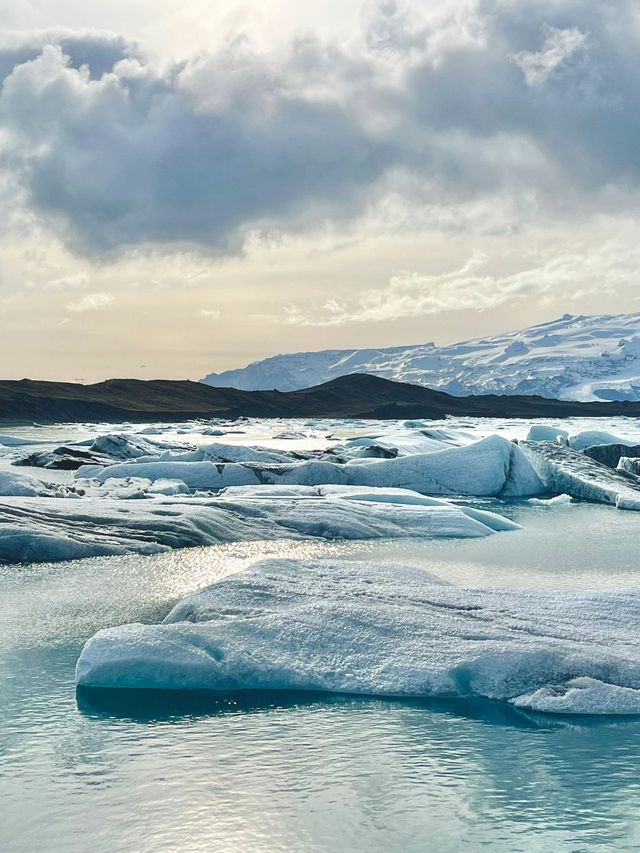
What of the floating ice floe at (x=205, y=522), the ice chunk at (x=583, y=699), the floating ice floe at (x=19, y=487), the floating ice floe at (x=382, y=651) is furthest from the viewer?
the floating ice floe at (x=19, y=487)

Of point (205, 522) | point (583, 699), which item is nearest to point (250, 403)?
point (205, 522)

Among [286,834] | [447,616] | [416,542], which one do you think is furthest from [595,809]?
[416,542]

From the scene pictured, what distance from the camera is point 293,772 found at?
4.25 m

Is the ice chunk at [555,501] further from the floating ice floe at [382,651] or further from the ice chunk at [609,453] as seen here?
the floating ice floe at [382,651]

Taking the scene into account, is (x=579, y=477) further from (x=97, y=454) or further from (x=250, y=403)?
(x=250, y=403)

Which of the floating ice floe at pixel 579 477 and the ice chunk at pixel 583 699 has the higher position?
the floating ice floe at pixel 579 477

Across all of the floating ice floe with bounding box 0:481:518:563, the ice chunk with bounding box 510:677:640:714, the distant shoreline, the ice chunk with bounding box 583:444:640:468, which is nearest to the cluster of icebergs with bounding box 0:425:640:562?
the floating ice floe with bounding box 0:481:518:563

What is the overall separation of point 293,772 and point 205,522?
737cm

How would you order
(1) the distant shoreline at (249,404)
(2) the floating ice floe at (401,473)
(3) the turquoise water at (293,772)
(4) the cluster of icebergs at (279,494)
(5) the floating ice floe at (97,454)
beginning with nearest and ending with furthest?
(3) the turquoise water at (293,772) < (4) the cluster of icebergs at (279,494) < (2) the floating ice floe at (401,473) < (5) the floating ice floe at (97,454) < (1) the distant shoreline at (249,404)

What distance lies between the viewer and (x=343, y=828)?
12.1 feet

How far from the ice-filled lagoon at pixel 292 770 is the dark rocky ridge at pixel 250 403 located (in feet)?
198

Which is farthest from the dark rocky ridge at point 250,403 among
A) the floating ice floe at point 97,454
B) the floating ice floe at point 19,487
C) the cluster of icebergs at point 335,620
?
the cluster of icebergs at point 335,620

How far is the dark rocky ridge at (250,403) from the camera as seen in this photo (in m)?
66.2

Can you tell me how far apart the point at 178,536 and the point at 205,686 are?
5.58m
